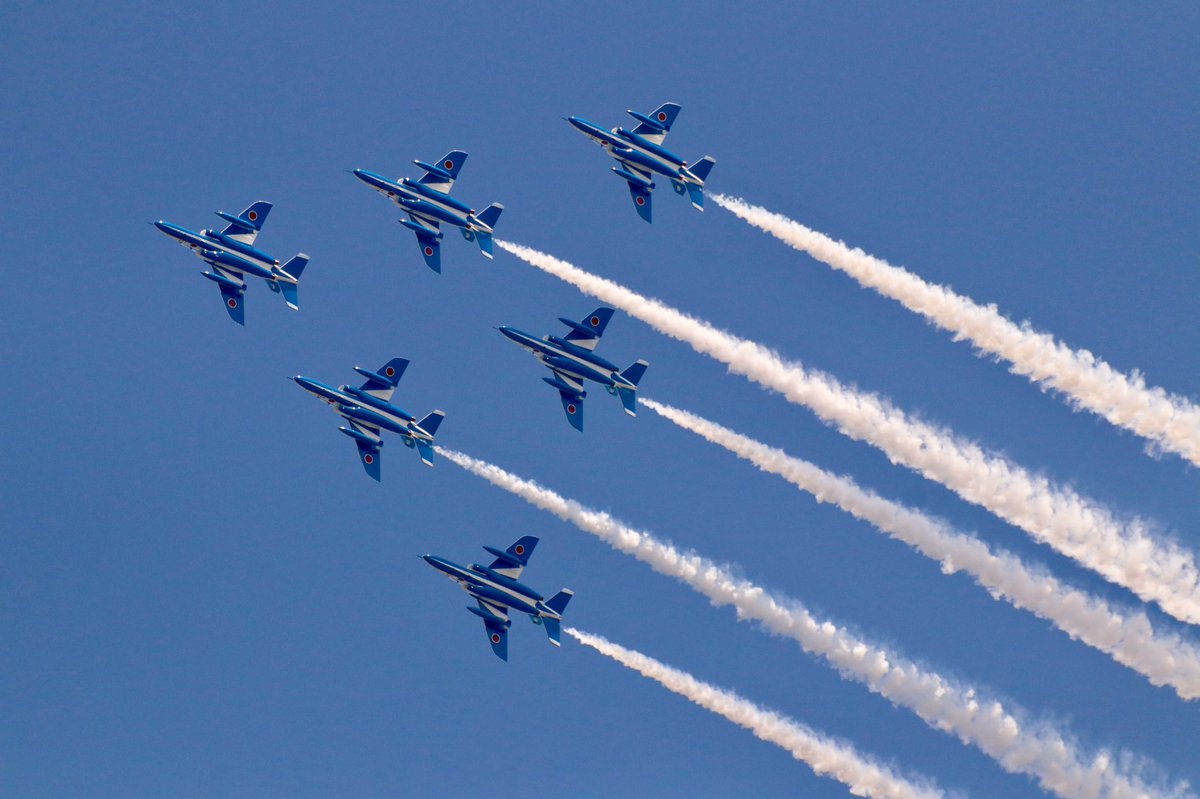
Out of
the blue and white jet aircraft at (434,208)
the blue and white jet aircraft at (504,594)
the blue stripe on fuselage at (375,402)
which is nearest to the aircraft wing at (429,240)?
the blue and white jet aircraft at (434,208)

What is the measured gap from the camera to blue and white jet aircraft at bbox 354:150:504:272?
70188mm

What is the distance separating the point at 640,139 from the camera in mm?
69750

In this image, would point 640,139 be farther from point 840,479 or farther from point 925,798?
point 925,798

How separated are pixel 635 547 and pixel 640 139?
58.2 feet

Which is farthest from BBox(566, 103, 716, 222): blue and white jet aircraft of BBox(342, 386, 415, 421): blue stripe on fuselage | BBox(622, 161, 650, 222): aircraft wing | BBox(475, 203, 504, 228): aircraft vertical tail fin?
BBox(342, 386, 415, 421): blue stripe on fuselage

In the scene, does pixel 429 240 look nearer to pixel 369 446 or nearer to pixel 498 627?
pixel 369 446

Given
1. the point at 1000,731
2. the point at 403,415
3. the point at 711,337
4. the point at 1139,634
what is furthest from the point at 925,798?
the point at 403,415

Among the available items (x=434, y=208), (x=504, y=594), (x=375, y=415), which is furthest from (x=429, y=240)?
(x=504, y=594)

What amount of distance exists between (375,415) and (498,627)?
10563mm

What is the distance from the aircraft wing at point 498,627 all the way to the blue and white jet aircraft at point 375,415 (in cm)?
679

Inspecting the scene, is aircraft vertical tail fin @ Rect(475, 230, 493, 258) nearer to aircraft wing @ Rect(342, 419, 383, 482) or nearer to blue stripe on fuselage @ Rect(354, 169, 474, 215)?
blue stripe on fuselage @ Rect(354, 169, 474, 215)

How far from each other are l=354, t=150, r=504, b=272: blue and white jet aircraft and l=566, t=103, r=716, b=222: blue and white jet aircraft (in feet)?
17.7

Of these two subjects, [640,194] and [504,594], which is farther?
[640,194]

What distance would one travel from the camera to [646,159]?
228 ft
